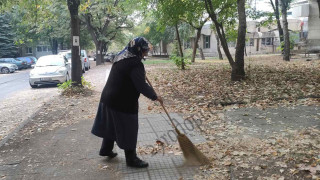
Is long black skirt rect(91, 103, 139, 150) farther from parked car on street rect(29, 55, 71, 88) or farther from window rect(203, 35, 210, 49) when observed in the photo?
window rect(203, 35, 210, 49)

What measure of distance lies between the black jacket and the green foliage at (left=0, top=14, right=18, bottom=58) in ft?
126

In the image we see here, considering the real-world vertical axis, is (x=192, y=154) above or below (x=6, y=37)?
below

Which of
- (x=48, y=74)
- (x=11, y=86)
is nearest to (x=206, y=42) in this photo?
(x=11, y=86)

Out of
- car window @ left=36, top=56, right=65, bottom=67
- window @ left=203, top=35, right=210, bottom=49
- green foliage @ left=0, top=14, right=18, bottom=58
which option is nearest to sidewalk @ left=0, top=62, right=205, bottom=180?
car window @ left=36, top=56, right=65, bottom=67

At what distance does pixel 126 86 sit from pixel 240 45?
7688mm

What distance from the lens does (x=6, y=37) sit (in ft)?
125

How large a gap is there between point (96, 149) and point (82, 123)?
192cm

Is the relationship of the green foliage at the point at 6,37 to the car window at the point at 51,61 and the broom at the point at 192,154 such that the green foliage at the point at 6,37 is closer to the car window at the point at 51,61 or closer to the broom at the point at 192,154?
the car window at the point at 51,61

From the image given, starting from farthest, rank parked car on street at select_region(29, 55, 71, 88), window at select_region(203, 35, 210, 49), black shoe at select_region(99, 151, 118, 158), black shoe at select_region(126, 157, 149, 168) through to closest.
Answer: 1. window at select_region(203, 35, 210, 49)
2. parked car on street at select_region(29, 55, 71, 88)
3. black shoe at select_region(99, 151, 118, 158)
4. black shoe at select_region(126, 157, 149, 168)

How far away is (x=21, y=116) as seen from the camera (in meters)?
8.70

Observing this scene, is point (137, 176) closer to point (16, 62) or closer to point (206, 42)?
point (16, 62)

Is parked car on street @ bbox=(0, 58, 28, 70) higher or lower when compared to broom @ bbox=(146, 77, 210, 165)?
higher

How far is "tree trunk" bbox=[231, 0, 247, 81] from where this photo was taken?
34.7ft

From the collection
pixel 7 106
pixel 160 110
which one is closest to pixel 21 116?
pixel 7 106
